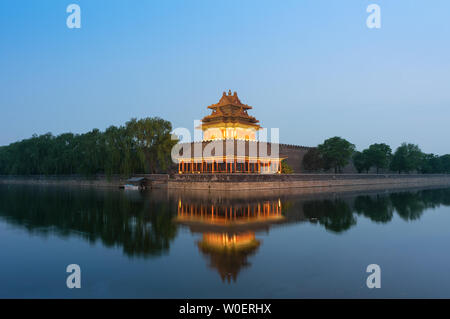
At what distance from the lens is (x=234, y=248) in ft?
31.1

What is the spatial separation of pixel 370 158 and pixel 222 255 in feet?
187

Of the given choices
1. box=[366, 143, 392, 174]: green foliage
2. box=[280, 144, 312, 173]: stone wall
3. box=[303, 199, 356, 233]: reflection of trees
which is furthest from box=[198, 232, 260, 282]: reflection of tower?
box=[366, 143, 392, 174]: green foliage

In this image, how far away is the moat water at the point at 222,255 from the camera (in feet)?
21.1

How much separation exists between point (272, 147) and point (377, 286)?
38.1 m

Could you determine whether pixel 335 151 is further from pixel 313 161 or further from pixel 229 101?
pixel 229 101

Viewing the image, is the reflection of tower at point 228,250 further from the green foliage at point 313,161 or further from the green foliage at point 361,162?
the green foliage at point 361,162

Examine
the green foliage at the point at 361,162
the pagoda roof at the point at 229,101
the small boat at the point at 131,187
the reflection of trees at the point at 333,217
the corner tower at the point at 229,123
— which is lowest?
the reflection of trees at the point at 333,217

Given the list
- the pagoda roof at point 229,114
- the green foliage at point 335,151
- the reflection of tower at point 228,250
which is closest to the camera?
the reflection of tower at point 228,250

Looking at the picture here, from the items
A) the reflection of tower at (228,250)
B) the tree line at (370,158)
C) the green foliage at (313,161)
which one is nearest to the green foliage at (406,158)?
the tree line at (370,158)

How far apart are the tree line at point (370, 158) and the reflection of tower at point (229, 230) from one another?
3617 centimetres

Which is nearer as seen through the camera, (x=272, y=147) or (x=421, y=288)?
(x=421, y=288)

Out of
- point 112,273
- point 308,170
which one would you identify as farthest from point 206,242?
point 308,170

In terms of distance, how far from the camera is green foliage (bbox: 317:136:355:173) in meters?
50.5
